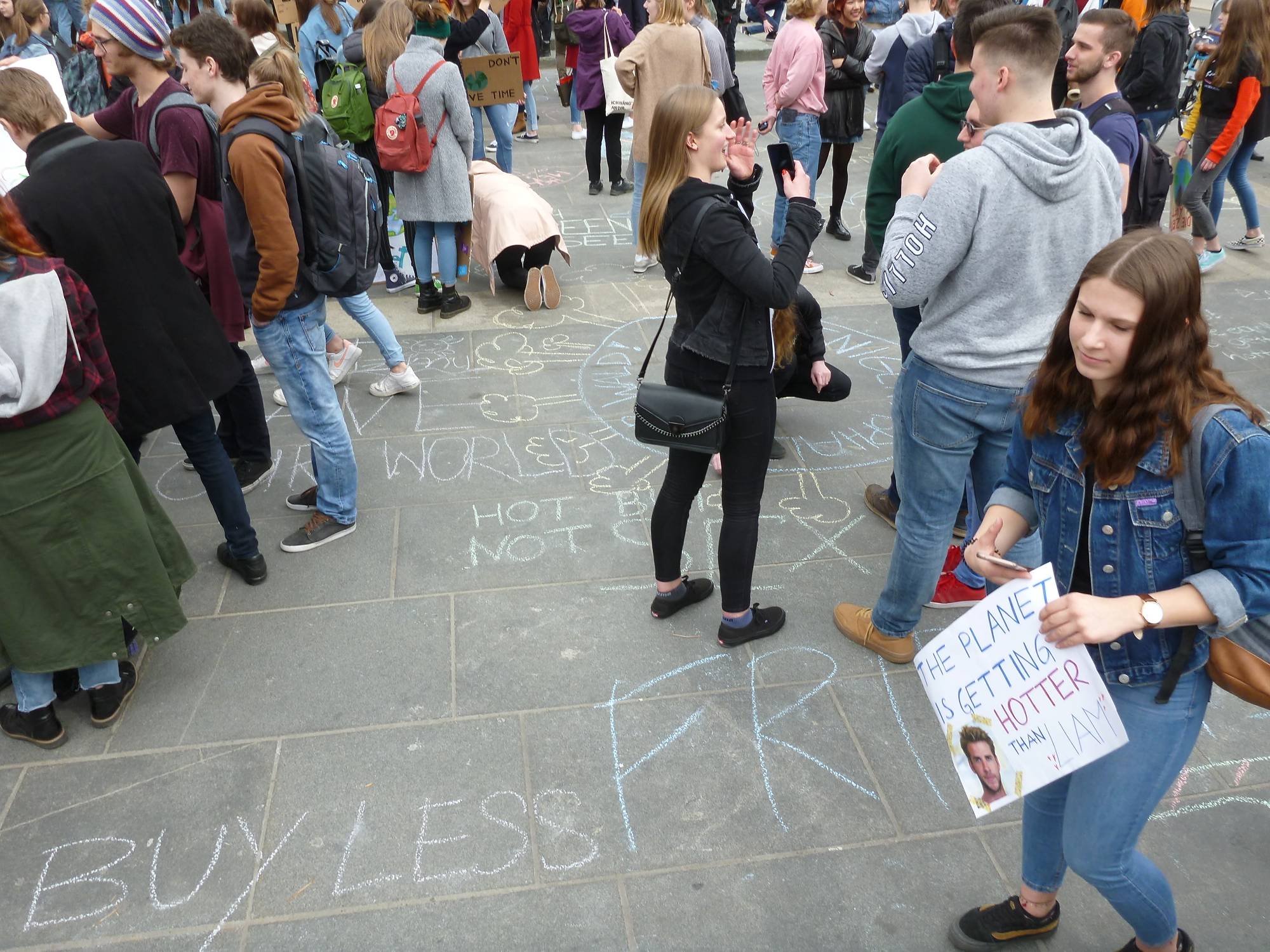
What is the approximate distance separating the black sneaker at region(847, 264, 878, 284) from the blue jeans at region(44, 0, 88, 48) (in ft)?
23.8

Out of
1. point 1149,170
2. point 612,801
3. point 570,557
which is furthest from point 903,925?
point 1149,170

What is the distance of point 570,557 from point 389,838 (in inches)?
55.9

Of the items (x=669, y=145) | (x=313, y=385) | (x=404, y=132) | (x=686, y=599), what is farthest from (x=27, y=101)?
(x=404, y=132)

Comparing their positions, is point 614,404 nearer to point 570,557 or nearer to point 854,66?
point 570,557

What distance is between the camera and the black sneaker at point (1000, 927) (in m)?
2.29

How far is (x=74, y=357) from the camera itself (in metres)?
2.71

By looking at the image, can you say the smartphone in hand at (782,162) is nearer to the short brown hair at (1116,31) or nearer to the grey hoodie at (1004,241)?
the grey hoodie at (1004,241)

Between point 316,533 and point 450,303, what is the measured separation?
8.49 ft

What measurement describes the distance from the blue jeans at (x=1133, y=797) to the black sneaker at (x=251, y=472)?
3645mm

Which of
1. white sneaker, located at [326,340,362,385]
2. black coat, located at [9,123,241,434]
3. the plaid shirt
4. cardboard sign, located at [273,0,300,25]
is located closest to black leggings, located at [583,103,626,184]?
cardboard sign, located at [273,0,300,25]

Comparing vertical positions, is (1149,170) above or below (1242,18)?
below

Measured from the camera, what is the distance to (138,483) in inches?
118

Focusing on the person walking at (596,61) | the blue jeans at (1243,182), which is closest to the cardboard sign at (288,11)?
the person walking at (596,61)

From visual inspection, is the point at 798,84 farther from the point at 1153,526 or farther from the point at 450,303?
the point at 1153,526
